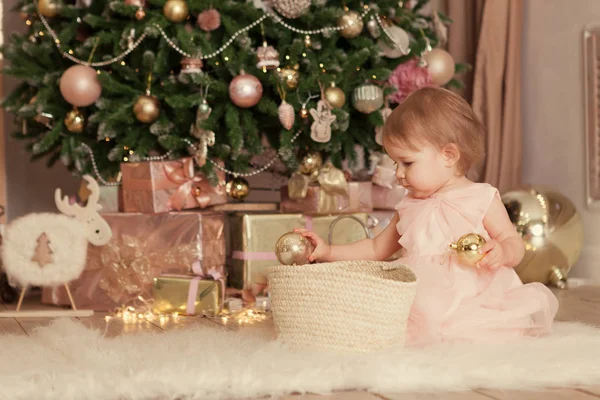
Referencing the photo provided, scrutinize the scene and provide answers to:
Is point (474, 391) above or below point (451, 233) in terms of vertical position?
below

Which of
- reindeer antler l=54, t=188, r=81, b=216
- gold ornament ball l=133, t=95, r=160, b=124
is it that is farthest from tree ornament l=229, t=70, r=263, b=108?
reindeer antler l=54, t=188, r=81, b=216

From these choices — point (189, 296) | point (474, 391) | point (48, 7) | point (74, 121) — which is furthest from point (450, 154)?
point (48, 7)

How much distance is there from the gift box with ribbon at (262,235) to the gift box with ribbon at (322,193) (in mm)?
36

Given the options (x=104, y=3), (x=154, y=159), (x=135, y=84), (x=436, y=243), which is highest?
(x=104, y=3)

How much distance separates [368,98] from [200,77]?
524mm

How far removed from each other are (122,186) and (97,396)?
1.25 metres

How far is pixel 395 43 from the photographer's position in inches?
97.5

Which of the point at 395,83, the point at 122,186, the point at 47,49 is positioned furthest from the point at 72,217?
the point at 395,83

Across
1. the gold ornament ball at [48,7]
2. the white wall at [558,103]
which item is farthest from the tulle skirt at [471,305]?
the gold ornament ball at [48,7]

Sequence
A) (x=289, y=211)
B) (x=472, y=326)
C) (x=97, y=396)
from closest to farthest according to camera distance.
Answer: (x=97, y=396)
(x=472, y=326)
(x=289, y=211)

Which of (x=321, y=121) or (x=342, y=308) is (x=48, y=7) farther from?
(x=342, y=308)

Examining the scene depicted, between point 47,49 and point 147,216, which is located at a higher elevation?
point 47,49

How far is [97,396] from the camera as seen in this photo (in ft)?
3.87

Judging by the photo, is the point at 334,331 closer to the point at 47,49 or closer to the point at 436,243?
the point at 436,243
